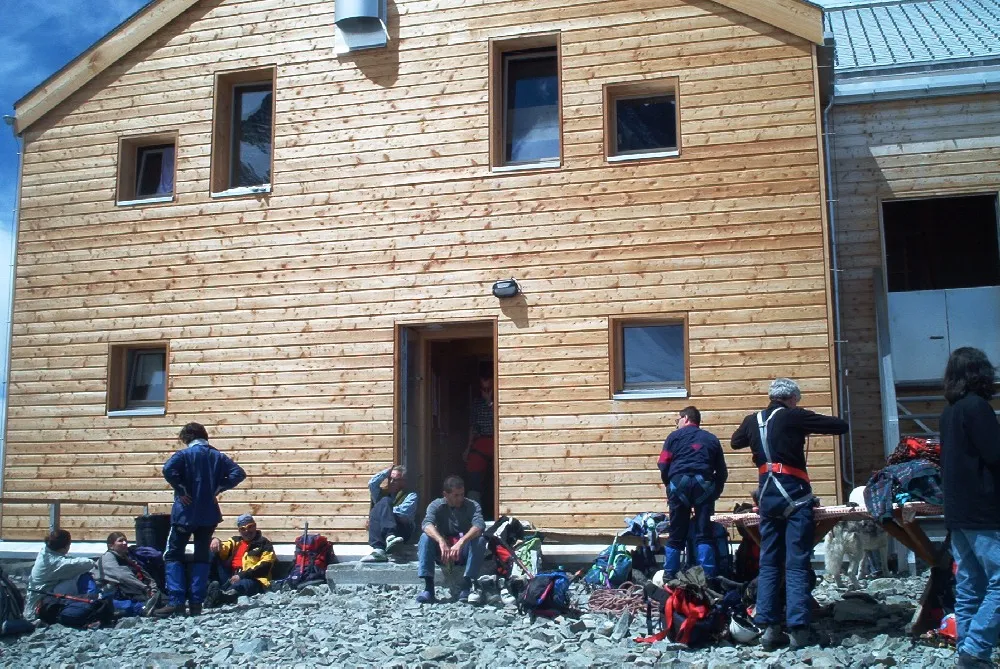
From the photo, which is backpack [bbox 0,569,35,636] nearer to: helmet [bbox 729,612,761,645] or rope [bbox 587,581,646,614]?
rope [bbox 587,581,646,614]

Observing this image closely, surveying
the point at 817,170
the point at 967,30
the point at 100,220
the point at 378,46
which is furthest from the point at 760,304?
the point at 100,220

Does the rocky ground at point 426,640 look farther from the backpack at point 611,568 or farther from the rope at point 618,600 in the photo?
the backpack at point 611,568

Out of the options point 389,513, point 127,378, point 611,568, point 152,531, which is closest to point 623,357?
point 611,568

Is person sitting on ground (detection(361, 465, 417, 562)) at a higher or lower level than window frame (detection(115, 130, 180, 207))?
lower

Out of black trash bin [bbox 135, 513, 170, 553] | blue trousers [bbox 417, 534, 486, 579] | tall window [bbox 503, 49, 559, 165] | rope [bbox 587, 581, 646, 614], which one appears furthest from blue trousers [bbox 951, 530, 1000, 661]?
black trash bin [bbox 135, 513, 170, 553]

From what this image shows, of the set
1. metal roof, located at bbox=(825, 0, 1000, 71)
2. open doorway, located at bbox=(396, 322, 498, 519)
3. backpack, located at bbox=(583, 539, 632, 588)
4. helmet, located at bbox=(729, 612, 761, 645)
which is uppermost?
metal roof, located at bbox=(825, 0, 1000, 71)

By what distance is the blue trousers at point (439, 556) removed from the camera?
9.14m

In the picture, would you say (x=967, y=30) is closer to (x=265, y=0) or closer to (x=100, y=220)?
(x=265, y=0)

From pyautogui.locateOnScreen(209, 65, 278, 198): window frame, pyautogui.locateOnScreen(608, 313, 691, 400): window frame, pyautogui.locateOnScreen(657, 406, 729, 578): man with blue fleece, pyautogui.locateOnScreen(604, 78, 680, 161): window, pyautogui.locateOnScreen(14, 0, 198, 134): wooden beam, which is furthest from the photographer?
pyautogui.locateOnScreen(14, 0, 198, 134): wooden beam

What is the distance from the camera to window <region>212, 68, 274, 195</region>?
12.5 metres

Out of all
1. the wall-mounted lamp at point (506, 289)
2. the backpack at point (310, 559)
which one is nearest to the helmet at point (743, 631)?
the backpack at point (310, 559)

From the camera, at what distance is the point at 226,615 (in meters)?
8.99

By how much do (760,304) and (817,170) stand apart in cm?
157

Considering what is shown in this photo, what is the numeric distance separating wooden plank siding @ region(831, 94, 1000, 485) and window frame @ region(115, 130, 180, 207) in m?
8.49
